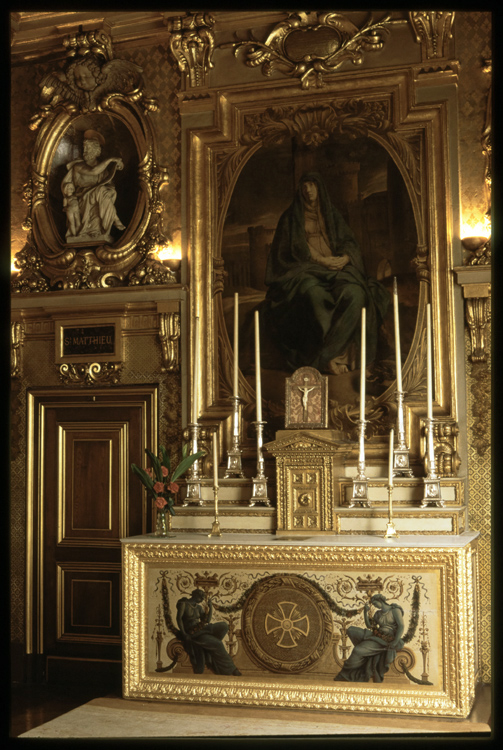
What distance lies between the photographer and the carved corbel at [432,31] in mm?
6621

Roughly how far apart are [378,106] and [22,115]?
10.9 feet

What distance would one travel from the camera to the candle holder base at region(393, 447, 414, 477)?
20.8ft

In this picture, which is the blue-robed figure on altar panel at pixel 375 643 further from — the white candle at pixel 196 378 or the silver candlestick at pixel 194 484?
the white candle at pixel 196 378

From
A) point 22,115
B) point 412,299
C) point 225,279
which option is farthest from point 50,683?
point 22,115

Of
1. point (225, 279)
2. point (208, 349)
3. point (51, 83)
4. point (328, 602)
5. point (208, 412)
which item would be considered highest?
point (51, 83)

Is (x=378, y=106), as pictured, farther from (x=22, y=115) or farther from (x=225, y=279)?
(x=22, y=115)

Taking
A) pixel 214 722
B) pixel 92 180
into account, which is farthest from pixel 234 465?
pixel 92 180

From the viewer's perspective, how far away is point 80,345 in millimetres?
7551

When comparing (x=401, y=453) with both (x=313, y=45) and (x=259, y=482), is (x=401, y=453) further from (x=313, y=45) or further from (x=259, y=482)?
(x=313, y=45)

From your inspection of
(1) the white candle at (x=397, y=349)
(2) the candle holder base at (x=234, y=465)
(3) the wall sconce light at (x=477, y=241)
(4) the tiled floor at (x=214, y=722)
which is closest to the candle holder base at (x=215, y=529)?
(2) the candle holder base at (x=234, y=465)

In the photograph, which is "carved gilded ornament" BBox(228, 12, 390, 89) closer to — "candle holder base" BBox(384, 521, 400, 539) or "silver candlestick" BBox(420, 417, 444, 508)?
"silver candlestick" BBox(420, 417, 444, 508)

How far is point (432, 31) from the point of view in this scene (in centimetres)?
668

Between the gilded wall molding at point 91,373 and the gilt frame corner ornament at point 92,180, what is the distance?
2.25 ft
